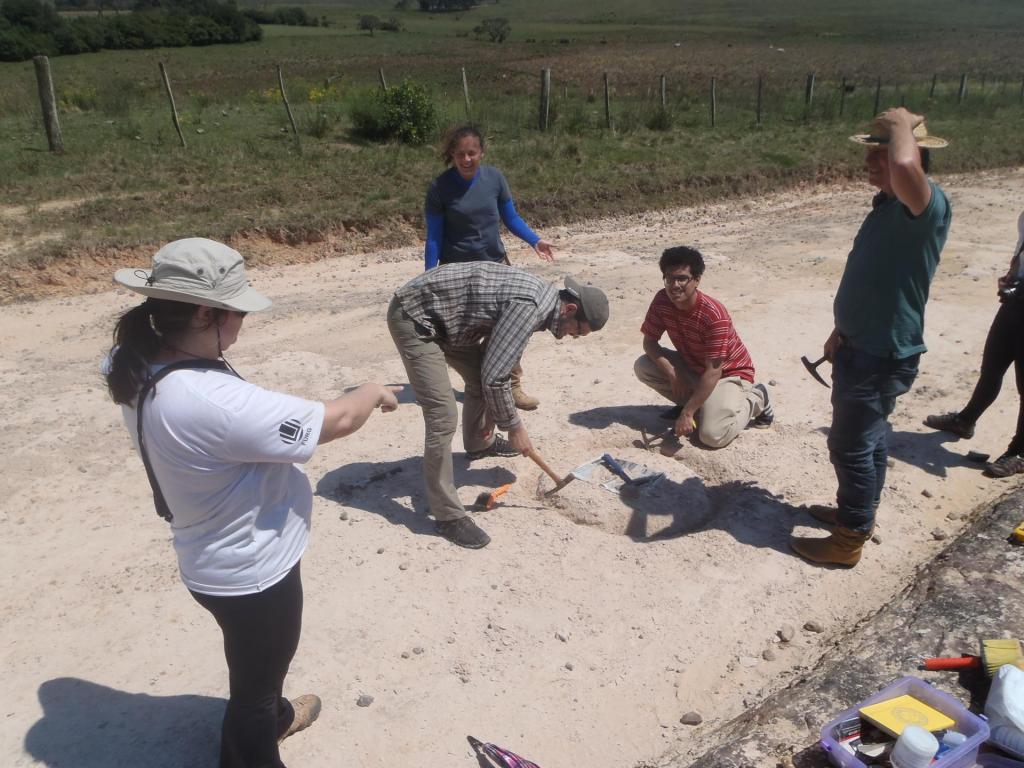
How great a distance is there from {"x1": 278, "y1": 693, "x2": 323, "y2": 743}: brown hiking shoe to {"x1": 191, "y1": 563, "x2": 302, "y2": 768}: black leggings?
42 cm

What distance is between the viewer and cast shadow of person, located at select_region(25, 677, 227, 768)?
10.4ft

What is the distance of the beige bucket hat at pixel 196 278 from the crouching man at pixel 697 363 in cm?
297

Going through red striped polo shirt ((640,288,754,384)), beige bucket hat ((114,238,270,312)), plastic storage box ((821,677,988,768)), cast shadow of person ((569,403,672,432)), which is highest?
beige bucket hat ((114,238,270,312))

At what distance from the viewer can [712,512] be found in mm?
4863

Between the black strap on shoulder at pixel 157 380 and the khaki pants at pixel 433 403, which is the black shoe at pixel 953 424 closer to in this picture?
the khaki pants at pixel 433 403

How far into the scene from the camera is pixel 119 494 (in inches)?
196

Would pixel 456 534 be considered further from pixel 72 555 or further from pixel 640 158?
pixel 640 158

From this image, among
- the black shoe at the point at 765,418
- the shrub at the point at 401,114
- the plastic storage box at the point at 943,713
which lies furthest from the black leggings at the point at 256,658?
the shrub at the point at 401,114

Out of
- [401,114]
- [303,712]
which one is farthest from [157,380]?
[401,114]

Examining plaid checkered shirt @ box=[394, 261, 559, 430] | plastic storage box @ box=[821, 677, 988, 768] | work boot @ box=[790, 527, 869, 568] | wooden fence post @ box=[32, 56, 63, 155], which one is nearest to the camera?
plastic storage box @ box=[821, 677, 988, 768]

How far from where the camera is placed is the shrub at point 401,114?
14586mm

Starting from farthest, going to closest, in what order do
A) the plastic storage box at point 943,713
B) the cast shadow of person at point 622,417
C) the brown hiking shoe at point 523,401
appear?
the brown hiking shoe at point 523,401 → the cast shadow of person at point 622,417 → the plastic storage box at point 943,713

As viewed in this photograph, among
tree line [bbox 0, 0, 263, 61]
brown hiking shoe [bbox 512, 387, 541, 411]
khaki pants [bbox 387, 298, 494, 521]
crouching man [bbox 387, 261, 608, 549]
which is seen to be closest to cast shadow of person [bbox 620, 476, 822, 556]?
crouching man [bbox 387, 261, 608, 549]

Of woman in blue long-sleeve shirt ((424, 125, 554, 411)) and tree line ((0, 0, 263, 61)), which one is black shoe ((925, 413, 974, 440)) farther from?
tree line ((0, 0, 263, 61))
